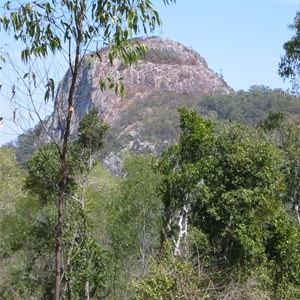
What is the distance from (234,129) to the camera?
1251 cm

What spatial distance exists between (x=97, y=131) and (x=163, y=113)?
62.8 meters

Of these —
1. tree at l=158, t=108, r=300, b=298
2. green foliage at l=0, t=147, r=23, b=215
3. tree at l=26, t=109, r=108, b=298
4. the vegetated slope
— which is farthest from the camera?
the vegetated slope

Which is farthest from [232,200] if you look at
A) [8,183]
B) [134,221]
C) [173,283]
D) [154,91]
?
[154,91]

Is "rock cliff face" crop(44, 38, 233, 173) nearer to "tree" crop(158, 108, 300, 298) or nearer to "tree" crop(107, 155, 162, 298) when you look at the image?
"tree" crop(107, 155, 162, 298)

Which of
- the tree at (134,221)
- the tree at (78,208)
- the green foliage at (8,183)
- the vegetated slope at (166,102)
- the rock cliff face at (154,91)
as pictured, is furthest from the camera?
the rock cliff face at (154,91)

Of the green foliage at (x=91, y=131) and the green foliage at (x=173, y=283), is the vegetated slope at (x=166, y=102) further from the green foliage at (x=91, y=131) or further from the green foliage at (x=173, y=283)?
the green foliage at (x=173, y=283)

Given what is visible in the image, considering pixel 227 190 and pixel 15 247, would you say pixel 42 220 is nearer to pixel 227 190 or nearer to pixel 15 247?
pixel 15 247

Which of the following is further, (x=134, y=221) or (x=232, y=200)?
(x=134, y=221)

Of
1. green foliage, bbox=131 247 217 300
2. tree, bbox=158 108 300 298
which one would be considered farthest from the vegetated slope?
green foliage, bbox=131 247 217 300

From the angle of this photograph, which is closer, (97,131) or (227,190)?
(227,190)

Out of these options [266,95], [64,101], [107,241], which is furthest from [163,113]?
[64,101]

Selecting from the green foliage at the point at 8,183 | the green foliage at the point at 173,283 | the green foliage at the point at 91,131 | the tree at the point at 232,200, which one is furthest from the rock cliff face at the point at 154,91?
the green foliage at the point at 173,283

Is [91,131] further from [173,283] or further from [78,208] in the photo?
[173,283]

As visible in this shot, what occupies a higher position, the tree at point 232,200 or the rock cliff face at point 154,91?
the rock cliff face at point 154,91
